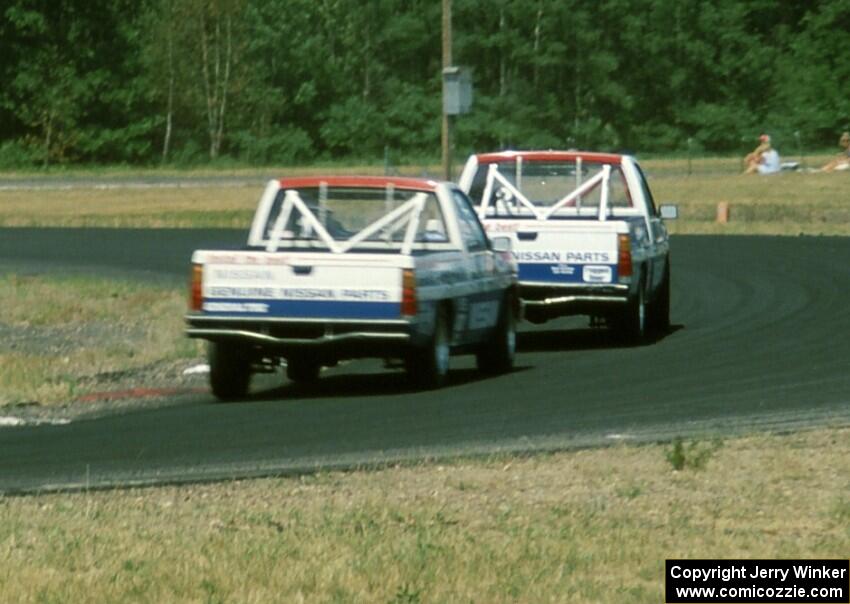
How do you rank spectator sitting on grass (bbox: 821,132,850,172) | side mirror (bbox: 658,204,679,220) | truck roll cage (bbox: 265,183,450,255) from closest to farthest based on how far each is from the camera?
truck roll cage (bbox: 265,183,450,255) → side mirror (bbox: 658,204,679,220) → spectator sitting on grass (bbox: 821,132,850,172)

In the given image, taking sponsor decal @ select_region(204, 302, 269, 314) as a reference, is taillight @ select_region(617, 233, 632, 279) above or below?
below

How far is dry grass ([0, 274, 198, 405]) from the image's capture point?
1652 centimetres

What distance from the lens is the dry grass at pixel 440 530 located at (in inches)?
313

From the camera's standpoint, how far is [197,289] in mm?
15422

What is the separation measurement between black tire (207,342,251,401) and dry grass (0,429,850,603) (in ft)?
13.3

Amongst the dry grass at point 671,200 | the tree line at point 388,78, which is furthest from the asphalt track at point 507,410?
the tree line at point 388,78

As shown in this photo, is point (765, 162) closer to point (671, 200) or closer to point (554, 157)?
point (671, 200)

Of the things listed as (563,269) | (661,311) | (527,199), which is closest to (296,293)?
(563,269)

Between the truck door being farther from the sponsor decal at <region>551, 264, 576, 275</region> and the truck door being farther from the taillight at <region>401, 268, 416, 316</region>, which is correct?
the sponsor decal at <region>551, 264, 576, 275</region>

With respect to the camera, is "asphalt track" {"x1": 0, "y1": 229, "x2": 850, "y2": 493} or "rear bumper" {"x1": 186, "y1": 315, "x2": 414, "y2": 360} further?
"rear bumper" {"x1": 186, "y1": 315, "x2": 414, "y2": 360}

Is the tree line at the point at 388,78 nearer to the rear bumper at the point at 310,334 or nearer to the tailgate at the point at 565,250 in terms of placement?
the tailgate at the point at 565,250

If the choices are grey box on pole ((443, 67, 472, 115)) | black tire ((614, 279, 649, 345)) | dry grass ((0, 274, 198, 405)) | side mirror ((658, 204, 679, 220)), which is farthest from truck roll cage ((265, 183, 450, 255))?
grey box on pole ((443, 67, 472, 115))

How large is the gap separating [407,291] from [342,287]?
45cm

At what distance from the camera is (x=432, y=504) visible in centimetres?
1018
